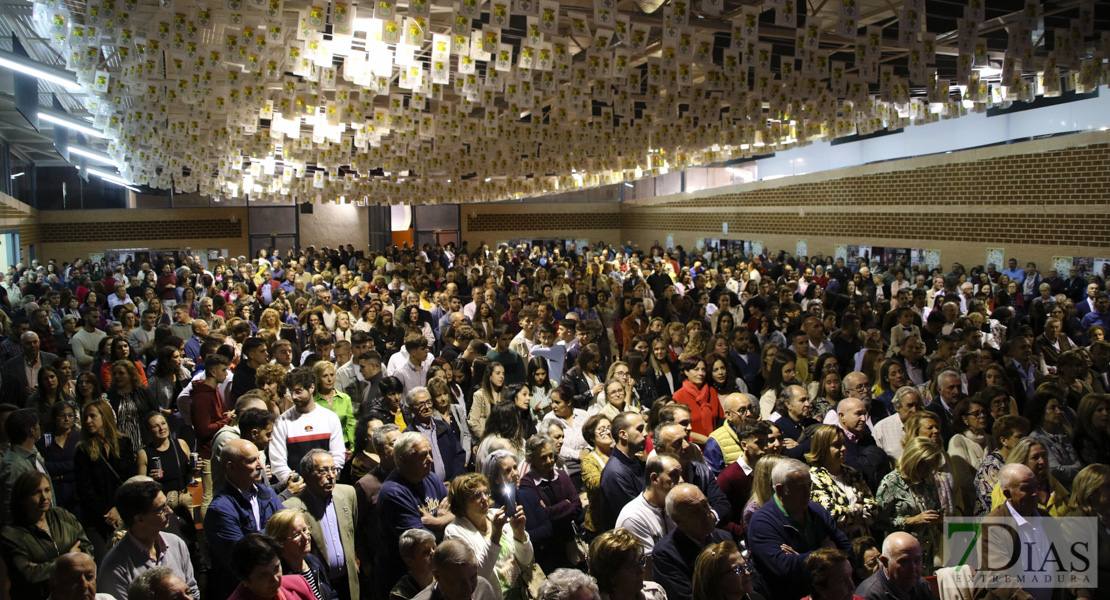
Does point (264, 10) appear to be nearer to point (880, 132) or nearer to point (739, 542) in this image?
point (739, 542)

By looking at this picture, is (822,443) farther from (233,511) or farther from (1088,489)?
(233,511)

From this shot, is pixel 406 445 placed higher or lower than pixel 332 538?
higher

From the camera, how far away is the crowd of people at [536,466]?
4.13 m

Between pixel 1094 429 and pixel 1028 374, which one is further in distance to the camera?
pixel 1028 374

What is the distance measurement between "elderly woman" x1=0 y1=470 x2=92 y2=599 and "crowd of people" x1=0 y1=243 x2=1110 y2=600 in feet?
0.04

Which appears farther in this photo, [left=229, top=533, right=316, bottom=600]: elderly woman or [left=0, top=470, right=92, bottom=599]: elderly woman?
[left=0, top=470, right=92, bottom=599]: elderly woman

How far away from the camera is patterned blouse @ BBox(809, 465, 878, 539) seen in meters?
4.93

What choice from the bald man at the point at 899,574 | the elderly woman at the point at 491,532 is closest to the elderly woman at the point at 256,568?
the elderly woman at the point at 491,532

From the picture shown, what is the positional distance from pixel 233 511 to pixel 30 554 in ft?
3.69

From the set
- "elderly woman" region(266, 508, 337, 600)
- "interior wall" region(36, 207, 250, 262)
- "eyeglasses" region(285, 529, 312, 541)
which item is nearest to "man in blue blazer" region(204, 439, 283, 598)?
"elderly woman" region(266, 508, 337, 600)

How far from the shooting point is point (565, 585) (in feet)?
11.6

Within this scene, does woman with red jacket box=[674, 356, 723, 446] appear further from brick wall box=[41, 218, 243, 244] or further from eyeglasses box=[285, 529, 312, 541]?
brick wall box=[41, 218, 243, 244]

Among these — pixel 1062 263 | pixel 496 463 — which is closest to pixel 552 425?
pixel 496 463

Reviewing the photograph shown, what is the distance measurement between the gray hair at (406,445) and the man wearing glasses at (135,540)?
49.6 inches
